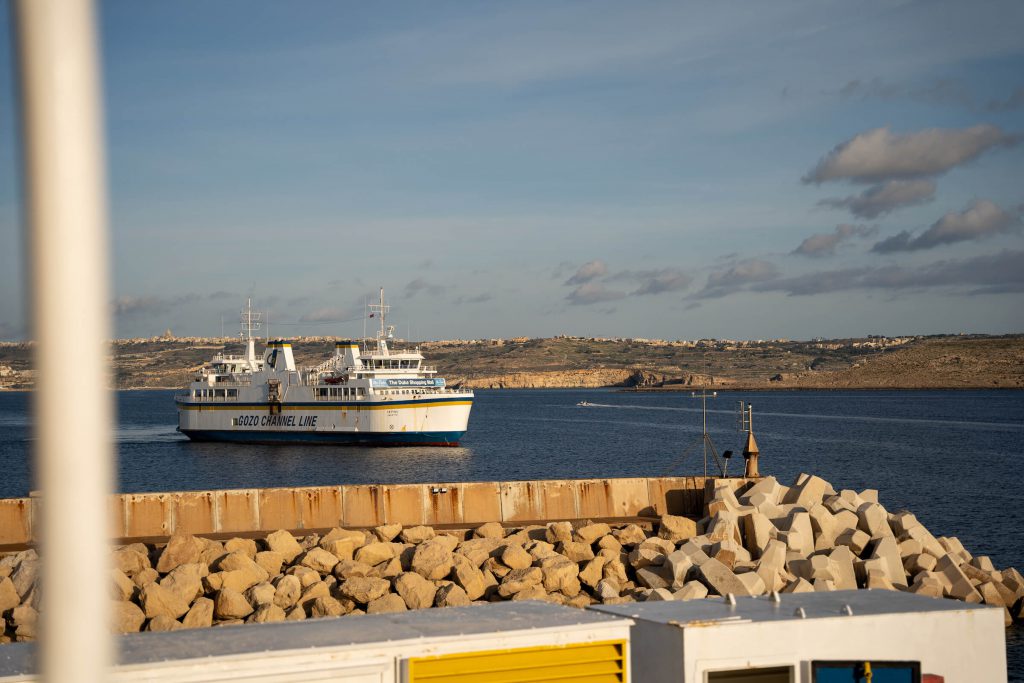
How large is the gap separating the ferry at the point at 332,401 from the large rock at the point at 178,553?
4313 centimetres

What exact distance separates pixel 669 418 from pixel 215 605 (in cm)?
9366

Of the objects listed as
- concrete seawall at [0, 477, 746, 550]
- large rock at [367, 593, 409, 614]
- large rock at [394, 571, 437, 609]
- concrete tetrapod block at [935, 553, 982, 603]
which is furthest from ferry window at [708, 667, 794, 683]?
concrete seawall at [0, 477, 746, 550]

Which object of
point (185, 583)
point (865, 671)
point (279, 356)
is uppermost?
point (279, 356)

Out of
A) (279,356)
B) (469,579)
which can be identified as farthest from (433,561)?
(279,356)

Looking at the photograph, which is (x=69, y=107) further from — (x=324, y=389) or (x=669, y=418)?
(x=669, y=418)

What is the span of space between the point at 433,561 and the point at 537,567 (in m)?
1.41

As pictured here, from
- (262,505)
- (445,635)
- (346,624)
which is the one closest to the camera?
(445,635)

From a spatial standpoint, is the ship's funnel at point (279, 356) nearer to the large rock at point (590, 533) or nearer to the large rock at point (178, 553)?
the large rock at point (590, 533)

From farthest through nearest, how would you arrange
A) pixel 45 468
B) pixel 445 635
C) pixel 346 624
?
pixel 346 624, pixel 445 635, pixel 45 468

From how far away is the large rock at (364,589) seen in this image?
44.4 ft

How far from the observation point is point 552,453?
59.8m

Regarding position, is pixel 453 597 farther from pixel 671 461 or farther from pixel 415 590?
pixel 671 461

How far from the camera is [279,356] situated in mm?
65875

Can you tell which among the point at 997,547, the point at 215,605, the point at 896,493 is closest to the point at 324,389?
the point at 896,493
